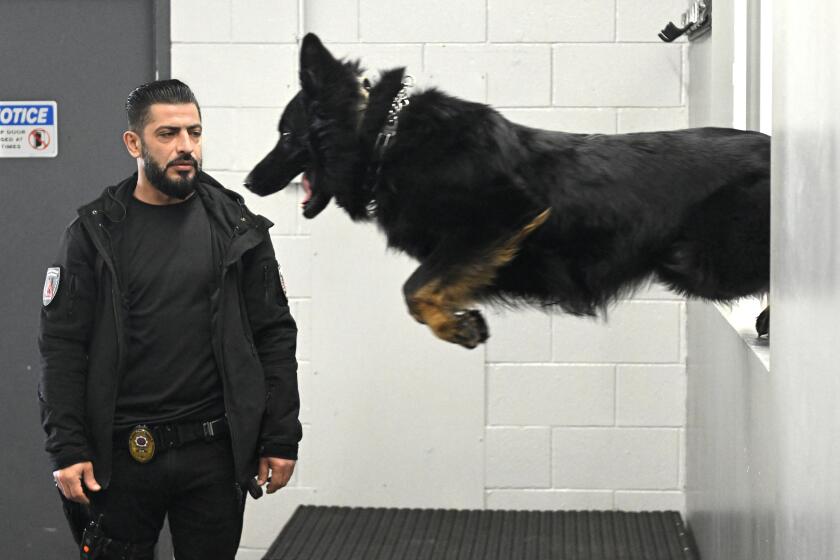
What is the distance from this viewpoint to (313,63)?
2.53 meters

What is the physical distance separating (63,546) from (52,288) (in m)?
2.23

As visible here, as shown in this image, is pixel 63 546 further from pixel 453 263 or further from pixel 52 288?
pixel 453 263

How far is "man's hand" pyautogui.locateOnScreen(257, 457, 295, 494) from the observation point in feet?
9.35

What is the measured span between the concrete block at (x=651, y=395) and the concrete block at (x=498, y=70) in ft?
3.54

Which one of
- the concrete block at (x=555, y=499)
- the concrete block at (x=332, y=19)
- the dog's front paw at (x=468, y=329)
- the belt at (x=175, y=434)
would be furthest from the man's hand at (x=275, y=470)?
the concrete block at (x=332, y=19)

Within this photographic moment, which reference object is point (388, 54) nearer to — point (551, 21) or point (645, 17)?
point (551, 21)

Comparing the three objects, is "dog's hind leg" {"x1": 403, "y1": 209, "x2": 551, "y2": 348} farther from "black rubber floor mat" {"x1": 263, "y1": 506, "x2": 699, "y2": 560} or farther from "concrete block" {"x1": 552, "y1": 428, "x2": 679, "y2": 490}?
"concrete block" {"x1": 552, "y1": 428, "x2": 679, "y2": 490}

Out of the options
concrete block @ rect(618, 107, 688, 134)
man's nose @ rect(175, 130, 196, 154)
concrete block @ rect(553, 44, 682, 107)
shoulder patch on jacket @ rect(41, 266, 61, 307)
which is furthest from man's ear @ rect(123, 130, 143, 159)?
concrete block @ rect(618, 107, 688, 134)

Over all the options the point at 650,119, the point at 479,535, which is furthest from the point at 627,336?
the point at 479,535

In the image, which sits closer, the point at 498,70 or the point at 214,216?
the point at 214,216

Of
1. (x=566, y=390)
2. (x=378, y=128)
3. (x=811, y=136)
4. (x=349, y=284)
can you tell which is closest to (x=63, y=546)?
(x=349, y=284)

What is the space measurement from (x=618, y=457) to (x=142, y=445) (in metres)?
2.25

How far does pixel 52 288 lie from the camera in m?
2.72

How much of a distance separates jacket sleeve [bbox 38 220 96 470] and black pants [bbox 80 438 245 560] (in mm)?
128
